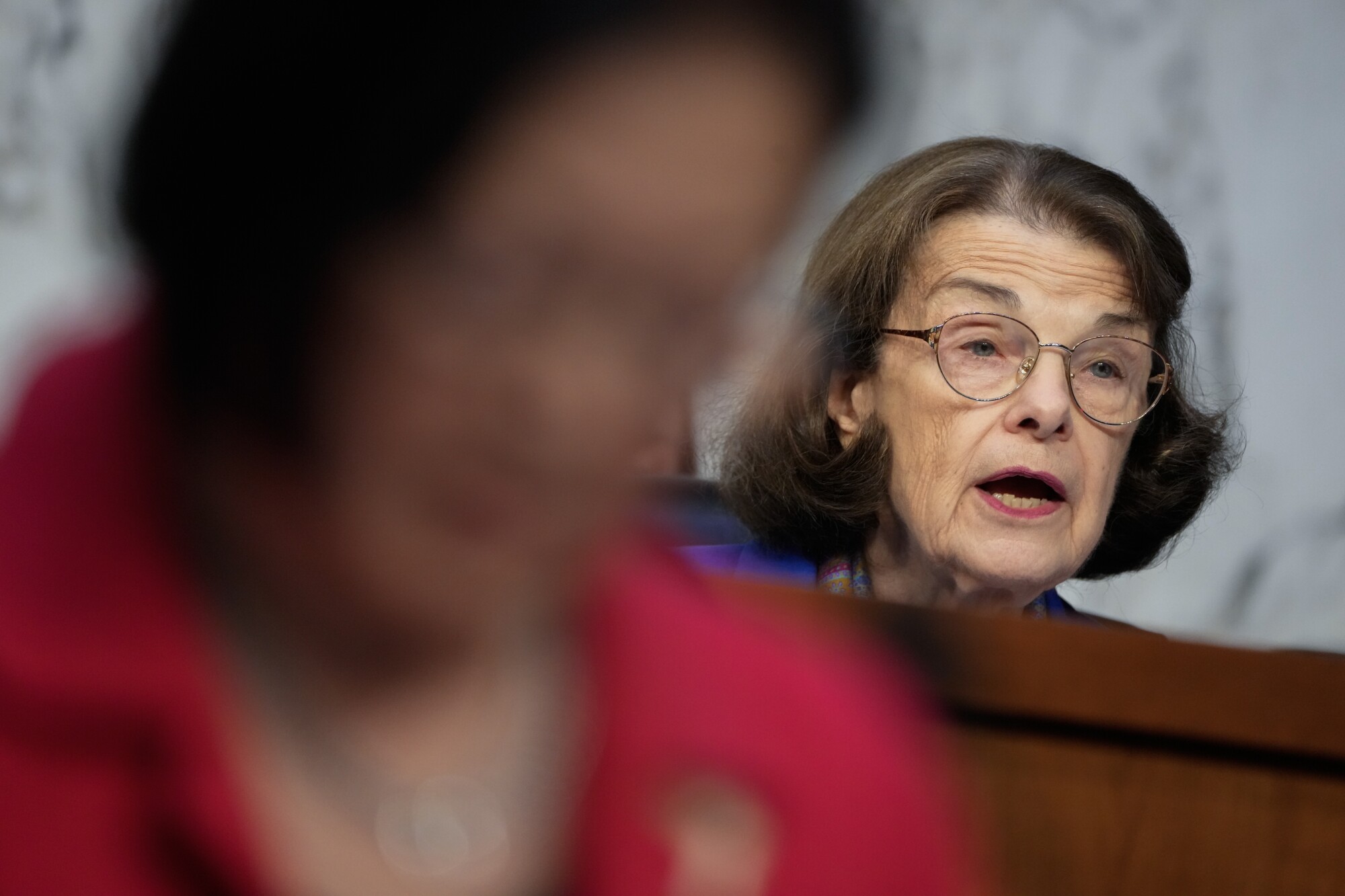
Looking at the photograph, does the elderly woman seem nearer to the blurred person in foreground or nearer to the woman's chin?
the woman's chin

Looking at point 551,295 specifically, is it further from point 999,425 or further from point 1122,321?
point 1122,321

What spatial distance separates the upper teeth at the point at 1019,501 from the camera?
0.76 meters

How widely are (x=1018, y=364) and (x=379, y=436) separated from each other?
0.65 meters

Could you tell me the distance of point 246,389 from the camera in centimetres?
18

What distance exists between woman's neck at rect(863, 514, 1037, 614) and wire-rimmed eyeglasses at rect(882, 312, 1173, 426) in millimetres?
111

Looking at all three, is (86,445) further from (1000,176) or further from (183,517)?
(1000,176)

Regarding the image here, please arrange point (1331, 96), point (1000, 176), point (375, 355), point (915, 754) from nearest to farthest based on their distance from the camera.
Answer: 1. point (375, 355)
2. point (915, 754)
3. point (1000, 176)
4. point (1331, 96)

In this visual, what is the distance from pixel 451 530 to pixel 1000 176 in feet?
2.38

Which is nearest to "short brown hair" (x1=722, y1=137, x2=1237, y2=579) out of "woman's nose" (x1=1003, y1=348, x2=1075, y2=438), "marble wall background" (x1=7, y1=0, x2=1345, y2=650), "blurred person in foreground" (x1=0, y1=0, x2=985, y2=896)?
"woman's nose" (x1=1003, y1=348, x2=1075, y2=438)

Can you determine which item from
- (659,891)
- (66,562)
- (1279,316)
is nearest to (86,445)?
(66,562)

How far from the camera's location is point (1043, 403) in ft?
2.44

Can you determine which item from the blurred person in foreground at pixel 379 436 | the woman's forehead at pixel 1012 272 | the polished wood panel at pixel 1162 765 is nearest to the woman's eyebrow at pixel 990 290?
the woman's forehead at pixel 1012 272

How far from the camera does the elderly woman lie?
76 centimetres

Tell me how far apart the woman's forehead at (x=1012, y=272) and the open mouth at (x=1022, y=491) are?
0.11 m
